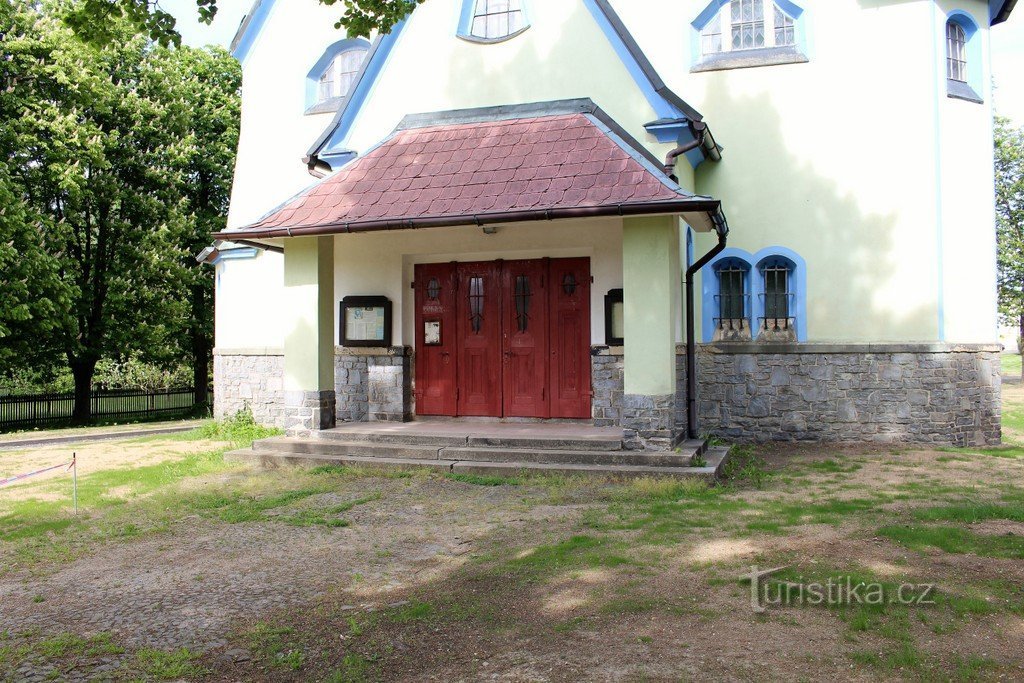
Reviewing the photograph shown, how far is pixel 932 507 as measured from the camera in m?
7.54

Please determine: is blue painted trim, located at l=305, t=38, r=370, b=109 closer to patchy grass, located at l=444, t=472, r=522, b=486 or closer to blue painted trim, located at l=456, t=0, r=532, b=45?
blue painted trim, located at l=456, t=0, r=532, b=45

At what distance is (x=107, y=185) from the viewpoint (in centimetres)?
2117

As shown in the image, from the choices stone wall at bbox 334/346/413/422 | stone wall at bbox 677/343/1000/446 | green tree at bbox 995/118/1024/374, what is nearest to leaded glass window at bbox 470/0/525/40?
stone wall at bbox 334/346/413/422

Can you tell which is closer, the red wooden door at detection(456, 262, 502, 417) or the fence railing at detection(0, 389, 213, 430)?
the red wooden door at detection(456, 262, 502, 417)

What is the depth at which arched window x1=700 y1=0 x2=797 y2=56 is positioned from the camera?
40.6ft

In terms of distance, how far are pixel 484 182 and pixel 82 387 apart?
1640 cm

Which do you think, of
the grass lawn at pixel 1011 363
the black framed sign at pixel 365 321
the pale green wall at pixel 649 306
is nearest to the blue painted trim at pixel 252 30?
the black framed sign at pixel 365 321

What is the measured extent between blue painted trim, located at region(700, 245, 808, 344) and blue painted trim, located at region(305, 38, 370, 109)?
7119mm

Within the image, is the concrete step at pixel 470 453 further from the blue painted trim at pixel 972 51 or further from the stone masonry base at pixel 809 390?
the blue painted trim at pixel 972 51

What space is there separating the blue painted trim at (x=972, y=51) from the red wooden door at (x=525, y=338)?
7005 mm

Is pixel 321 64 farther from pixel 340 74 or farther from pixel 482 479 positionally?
pixel 482 479

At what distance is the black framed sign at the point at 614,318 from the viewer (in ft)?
36.4

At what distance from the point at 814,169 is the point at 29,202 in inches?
718

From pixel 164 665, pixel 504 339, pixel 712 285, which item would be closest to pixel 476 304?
pixel 504 339
